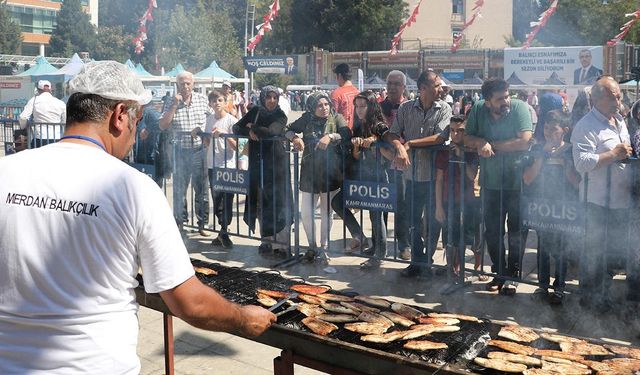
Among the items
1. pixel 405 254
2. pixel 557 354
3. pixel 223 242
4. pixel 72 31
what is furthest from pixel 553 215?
pixel 72 31

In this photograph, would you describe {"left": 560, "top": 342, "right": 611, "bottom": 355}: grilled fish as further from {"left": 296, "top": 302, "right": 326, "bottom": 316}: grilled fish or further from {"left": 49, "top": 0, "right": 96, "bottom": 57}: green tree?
{"left": 49, "top": 0, "right": 96, "bottom": 57}: green tree

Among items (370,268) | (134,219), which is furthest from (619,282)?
(134,219)

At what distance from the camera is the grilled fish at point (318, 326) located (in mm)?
3000

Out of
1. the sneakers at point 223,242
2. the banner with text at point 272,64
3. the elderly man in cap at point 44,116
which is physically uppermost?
the banner with text at point 272,64

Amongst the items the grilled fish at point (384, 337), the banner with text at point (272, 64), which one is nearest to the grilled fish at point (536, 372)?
the grilled fish at point (384, 337)

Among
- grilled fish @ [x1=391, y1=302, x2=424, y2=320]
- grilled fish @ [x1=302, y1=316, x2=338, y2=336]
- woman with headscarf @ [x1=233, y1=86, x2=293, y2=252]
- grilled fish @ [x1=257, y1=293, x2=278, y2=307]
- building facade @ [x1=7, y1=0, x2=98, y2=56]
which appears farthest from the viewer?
building facade @ [x1=7, y1=0, x2=98, y2=56]

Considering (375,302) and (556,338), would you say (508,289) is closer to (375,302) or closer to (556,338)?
(375,302)

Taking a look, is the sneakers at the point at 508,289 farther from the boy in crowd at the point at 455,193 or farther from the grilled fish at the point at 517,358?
the grilled fish at the point at 517,358

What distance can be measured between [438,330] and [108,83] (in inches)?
77.3

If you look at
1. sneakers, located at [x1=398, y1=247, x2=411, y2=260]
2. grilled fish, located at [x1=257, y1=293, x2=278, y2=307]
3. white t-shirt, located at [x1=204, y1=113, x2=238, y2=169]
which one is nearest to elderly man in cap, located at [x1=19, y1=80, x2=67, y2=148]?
white t-shirt, located at [x1=204, y1=113, x2=238, y2=169]

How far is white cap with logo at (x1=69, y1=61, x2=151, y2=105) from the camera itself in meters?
1.96

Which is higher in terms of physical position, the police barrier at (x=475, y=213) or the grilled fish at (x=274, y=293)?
the police barrier at (x=475, y=213)

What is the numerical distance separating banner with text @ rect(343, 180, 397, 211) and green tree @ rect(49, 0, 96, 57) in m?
74.8

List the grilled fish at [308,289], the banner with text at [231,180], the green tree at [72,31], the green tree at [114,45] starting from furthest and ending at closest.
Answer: the green tree at [72,31], the green tree at [114,45], the banner with text at [231,180], the grilled fish at [308,289]
